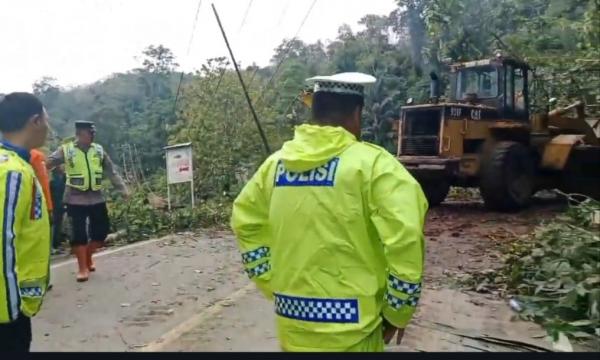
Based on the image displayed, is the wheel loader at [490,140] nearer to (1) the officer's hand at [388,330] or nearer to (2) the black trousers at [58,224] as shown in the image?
(2) the black trousers at [58,224]

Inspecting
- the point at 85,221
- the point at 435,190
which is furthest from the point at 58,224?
the point at 435,190

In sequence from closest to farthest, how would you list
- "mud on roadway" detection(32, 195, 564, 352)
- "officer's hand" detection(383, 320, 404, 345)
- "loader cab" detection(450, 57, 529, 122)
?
"officer's hand" detection(383, 320, 404, 345) < "mud on roadway" detection(32, 195, 564, 352) < "loader cab" detection(450, 57, 529, 122)

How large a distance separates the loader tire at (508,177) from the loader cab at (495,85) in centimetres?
28

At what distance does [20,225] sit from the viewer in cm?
176

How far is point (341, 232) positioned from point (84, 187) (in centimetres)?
285

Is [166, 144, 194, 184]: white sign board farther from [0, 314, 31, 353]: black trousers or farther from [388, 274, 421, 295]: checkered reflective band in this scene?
[388, 274, 421, 295]: checkered reflective band

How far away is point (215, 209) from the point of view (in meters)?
5.06

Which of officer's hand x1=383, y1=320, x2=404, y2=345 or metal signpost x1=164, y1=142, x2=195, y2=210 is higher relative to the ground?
metal signpost x1=164, y1=142, x2=195, y2=210

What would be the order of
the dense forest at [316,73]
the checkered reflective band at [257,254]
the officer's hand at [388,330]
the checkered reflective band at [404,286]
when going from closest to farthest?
the checkered reflective band at [404,286] < the officer's hand at [388,330] < the checkered reflective band at [257,254] < the dense forest at [316,73]

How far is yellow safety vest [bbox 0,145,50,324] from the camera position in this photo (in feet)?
5.57

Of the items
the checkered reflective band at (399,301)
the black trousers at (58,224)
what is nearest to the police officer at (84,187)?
the black trousers at (58,224)

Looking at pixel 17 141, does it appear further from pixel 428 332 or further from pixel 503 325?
pixel 503 325

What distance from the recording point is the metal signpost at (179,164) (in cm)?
473

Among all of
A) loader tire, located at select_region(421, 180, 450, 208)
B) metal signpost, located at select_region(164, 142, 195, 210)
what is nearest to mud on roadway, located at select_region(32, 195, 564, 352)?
loader tire, located at select_region(421, 180, 450, 208)
